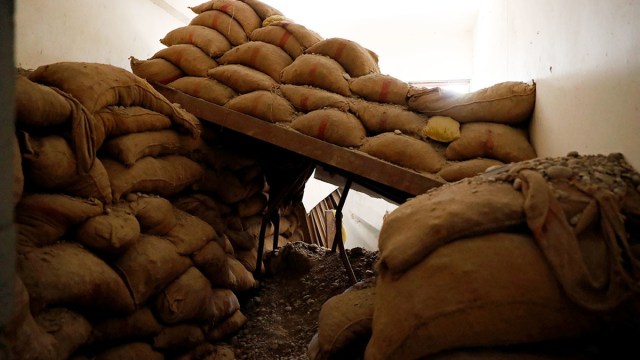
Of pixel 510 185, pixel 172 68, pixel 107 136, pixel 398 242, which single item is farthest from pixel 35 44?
pixel 510 185

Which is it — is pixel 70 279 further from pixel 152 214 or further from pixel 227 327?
pixel 227 327

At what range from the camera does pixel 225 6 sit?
11.2 ft

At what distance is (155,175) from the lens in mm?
2314

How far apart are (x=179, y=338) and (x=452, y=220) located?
65.5 inches

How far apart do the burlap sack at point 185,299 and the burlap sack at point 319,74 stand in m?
1.40

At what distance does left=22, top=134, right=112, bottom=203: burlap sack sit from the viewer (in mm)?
1587

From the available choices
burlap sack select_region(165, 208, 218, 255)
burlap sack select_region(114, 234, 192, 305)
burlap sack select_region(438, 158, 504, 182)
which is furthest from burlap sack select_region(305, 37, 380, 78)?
burlap sack select_region(114, 234, 192, 305)

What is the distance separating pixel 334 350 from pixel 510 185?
79 cm

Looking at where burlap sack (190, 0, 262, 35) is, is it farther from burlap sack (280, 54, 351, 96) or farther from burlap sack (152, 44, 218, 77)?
burlap sack (280, 54, 351, 96)

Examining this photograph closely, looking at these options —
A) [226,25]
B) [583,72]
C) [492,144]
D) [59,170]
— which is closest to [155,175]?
[59,170]

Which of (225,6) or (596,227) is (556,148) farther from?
(225,6)

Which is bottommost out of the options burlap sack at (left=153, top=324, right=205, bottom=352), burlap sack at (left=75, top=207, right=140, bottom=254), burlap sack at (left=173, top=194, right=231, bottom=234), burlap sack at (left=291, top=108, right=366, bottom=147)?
burlap sack at (left=153, top=324, right=205, bottom=352)

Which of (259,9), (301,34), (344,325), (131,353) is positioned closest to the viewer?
(344,325)

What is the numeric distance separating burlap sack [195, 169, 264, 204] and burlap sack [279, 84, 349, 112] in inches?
31.5
